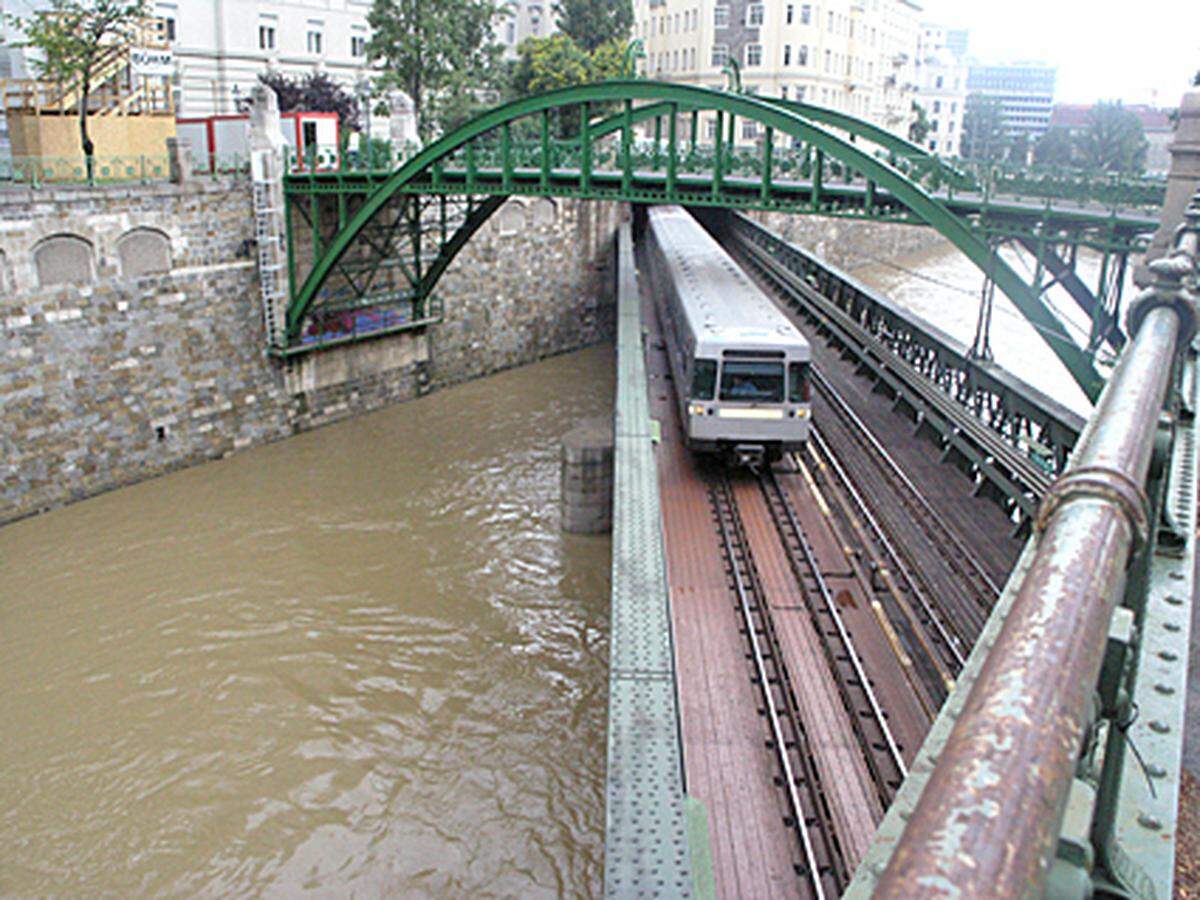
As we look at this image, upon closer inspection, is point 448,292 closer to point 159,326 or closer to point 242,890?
point 159,326

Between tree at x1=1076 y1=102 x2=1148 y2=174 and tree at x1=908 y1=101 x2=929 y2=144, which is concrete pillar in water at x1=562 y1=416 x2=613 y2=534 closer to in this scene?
tree at x1=908 y1=101 x2=929 y2=144

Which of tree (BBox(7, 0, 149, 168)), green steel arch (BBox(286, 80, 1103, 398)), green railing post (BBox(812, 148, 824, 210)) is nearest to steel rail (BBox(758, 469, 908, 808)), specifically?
green steel arch (BBox(286, 80, 1103, 398))

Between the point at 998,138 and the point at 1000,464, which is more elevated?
the point at 998,138

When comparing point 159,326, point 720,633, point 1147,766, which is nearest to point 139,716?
point 720,633

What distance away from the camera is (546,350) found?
34.9 m

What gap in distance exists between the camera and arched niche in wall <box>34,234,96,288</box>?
20.2 meters

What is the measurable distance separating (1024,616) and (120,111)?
29.9 meters

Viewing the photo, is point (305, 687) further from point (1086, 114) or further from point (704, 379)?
point (1086, 114)

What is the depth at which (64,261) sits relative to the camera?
2053 centimetres

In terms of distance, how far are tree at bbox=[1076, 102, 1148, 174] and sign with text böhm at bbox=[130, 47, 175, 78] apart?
248 feet

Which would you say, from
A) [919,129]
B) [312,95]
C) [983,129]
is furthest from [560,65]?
[983,129]

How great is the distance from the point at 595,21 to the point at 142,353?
3838 cm

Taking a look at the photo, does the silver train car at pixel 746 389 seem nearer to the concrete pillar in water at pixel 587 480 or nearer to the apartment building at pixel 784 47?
the concrete pillar in water at pixel 587 480

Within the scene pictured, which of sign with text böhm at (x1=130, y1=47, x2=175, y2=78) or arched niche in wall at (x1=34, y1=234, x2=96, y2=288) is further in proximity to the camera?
sign with text böhm at (x1=130, y1=47, x2=175, y2=78)
